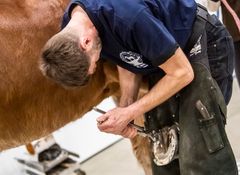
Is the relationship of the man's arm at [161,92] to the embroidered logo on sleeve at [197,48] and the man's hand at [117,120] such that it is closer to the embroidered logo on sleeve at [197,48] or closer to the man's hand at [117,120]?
the man's hand at [117,120]

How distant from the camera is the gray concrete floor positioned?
307 cm

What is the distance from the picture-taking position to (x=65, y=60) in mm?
1400

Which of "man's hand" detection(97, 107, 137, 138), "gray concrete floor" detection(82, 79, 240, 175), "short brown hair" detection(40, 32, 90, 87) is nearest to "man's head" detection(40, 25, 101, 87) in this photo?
"short brown hair" detection(40, 32, 90, 87)

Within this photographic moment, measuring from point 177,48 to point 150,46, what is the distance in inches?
3.9

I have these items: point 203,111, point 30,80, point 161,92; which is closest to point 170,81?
point 161,92

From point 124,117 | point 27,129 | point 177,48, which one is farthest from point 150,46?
point 27,129

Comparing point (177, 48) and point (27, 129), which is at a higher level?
point (177, 48)

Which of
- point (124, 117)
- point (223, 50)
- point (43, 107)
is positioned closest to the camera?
point (124, 117)

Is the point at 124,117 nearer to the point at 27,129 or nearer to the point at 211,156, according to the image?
the point at 211,156

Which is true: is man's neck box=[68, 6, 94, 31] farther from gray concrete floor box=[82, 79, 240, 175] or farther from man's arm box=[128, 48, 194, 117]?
gray concrete floor box=[82, 79, 240, 175]

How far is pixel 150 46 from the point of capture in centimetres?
144

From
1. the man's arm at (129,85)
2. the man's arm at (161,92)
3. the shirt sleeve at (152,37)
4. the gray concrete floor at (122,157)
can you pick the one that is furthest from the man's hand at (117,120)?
the gray concrete floor at (122,157)

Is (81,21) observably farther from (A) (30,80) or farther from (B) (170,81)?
(A) (30,80)

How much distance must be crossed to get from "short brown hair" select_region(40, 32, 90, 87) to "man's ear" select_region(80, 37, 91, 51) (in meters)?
0.01
